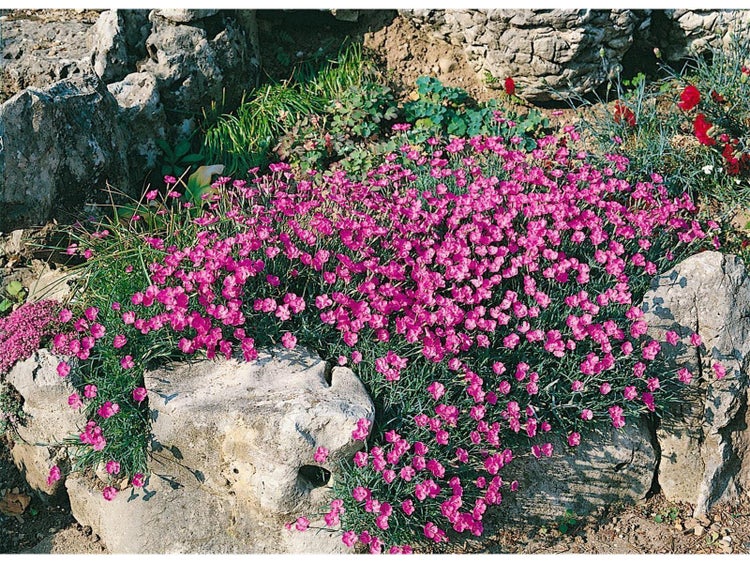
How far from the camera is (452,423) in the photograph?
3.53m

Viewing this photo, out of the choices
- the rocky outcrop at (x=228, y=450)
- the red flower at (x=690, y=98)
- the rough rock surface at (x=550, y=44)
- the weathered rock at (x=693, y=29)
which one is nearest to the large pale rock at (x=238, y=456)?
the rocky outcrop at (x=228, y=450)

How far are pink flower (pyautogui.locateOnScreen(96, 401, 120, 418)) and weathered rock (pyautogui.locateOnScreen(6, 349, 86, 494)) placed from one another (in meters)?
0.28

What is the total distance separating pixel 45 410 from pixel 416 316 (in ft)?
5.83

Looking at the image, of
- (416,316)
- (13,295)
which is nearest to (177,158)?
(13,295)

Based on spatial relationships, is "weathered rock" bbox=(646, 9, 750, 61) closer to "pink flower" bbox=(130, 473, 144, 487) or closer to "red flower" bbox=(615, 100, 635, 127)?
"red flower" bbox=(615, 100, 635, 127)

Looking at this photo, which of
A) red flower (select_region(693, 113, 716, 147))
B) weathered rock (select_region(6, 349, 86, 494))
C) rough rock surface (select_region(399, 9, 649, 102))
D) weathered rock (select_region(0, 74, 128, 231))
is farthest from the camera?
rough rock surface (select_region(399, 9, 649, 102))

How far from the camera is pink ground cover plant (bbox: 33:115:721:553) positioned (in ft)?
11.7

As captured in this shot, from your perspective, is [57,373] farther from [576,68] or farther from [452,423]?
[576,68]

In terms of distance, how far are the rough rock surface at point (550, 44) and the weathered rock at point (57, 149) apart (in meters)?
2.53

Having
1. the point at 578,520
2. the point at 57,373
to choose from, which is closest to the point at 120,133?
the point at 57,373

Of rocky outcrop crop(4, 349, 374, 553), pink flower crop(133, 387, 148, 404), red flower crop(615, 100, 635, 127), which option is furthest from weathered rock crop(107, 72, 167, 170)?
red flower crop(615, 100, 635, 127)

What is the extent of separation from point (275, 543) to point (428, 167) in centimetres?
241

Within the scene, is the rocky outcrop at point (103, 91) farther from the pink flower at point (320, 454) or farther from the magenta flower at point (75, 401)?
the pink flower at point (320, 454)

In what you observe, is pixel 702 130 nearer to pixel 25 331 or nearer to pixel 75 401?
pixel 75 401
